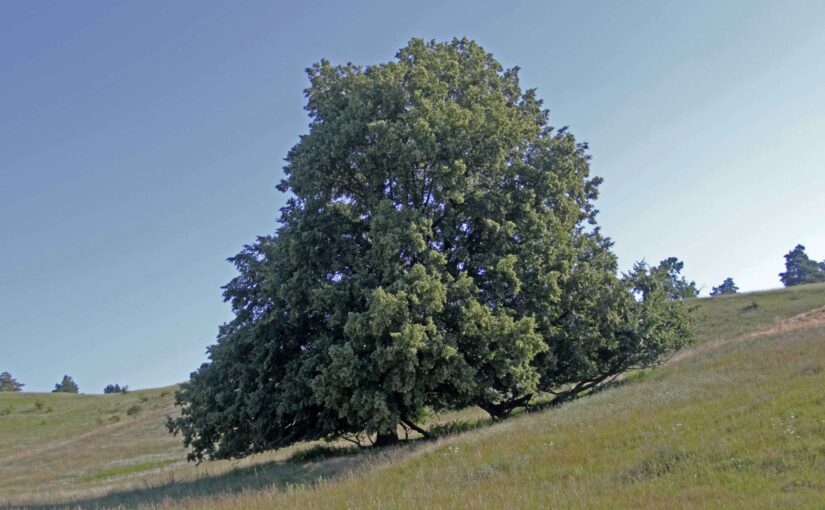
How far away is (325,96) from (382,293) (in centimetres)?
987

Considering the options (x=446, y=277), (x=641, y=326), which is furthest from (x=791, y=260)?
(x=446, y=277)

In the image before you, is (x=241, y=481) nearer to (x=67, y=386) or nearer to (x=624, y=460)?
(x=624, y=460)

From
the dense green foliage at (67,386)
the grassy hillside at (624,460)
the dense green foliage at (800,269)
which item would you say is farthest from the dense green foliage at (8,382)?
the dense green foliage at (800,269)

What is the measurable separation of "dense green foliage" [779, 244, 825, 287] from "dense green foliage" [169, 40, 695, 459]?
128436 mm

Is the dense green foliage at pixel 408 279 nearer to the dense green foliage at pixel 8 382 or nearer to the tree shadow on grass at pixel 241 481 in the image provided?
the tree shadow on grass at pixel 241 481

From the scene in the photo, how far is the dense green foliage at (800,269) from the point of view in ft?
421

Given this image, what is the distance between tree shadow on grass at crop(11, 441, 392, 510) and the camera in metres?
17.8

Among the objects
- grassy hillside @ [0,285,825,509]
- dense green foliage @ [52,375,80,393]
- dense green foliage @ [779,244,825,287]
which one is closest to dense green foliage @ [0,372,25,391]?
dense green foliage @ [52,375,80,393]

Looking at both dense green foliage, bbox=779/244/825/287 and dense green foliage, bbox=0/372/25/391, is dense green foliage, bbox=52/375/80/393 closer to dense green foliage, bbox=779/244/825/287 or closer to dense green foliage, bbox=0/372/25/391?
dense green foliage, bbox=0/372/25/391

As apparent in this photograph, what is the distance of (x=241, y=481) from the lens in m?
20.0

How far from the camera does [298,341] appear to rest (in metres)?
22.5

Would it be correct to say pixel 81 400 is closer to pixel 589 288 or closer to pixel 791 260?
pixel 589 288

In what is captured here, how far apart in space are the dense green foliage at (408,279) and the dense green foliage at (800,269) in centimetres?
12844

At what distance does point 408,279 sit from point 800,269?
465 feet
